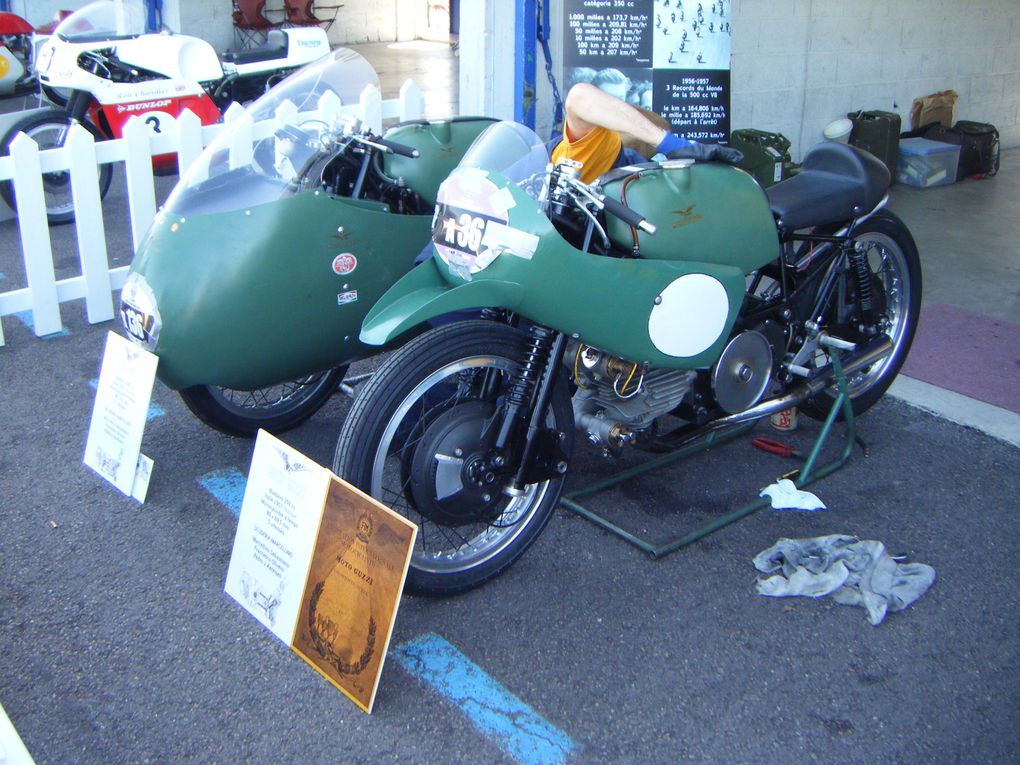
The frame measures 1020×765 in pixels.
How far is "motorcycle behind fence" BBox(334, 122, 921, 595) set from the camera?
9.53 feet

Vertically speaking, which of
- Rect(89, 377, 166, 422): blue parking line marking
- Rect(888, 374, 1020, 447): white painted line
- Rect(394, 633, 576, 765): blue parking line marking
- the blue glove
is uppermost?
the blue glove

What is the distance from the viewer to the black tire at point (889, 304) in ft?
13.6

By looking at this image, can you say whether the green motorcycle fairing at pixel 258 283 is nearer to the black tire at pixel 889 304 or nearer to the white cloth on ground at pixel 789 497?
the white cloth on ground at pixel 789 497

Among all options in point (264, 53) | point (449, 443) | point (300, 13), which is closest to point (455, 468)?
point (449, 443)

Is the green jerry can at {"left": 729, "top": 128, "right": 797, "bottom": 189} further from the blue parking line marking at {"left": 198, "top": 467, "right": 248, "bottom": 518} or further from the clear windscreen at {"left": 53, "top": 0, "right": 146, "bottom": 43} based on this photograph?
the blue parking line marking at {"left": 198, "top": 467, "right": 248, "bottom": 518}

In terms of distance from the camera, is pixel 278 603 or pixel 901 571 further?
pixel 901 571

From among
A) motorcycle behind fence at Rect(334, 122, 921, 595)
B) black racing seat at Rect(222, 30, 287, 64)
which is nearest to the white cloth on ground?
motorcycle behind fence at Rect(334, 122, 921, 595)

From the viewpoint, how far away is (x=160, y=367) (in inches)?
136

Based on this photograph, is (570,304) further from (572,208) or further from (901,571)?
(901,571)

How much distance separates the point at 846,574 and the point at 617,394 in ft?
2.91

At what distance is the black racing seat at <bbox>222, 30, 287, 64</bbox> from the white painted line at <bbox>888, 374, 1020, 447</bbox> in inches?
225

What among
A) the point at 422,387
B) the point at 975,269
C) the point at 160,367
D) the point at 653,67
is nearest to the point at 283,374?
the point at 160,367

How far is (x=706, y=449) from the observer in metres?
4.01

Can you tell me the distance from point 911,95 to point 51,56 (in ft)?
22.4
